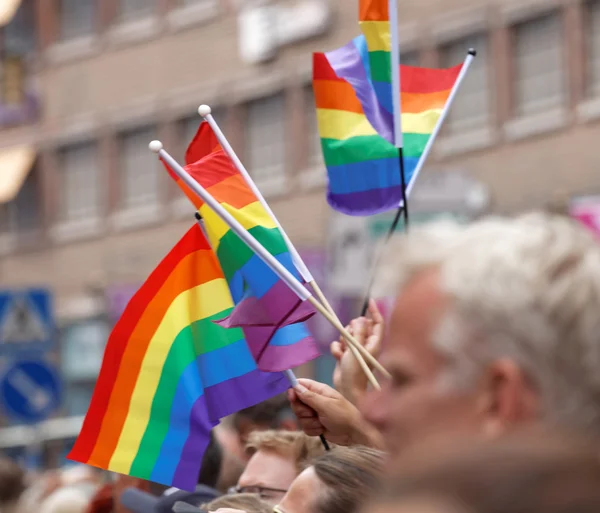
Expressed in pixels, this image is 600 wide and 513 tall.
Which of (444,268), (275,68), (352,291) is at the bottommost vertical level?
(352,291)

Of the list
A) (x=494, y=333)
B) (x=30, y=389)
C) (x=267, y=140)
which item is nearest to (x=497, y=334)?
(x=494, y=333)

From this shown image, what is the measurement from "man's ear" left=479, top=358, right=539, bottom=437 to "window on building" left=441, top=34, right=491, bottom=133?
2067cm

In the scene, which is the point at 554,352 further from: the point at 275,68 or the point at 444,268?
the point at 275,68

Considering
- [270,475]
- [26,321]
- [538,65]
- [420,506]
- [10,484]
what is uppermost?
[538,65]

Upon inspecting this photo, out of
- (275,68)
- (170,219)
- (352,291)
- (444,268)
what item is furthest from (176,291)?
(170,219)

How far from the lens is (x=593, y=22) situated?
2069 cm

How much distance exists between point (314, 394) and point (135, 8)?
2688cm

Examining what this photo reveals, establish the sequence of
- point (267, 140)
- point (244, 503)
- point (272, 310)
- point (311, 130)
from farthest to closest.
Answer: point (267, 140)
point (311, 130)
point (244, 503)
point (272, 310)

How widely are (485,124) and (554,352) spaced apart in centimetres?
2087

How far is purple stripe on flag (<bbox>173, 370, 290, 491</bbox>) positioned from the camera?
4121 mm

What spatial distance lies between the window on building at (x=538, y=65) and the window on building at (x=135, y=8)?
9.15 metres

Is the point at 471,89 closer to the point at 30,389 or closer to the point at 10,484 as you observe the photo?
the point at 30,389

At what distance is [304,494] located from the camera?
11.4ft

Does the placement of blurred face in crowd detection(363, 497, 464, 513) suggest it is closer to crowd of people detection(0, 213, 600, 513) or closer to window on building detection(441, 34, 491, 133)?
crowd of people detection(0, 213, 600, 513)
